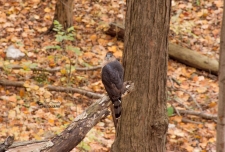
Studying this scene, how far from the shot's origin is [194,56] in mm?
9812

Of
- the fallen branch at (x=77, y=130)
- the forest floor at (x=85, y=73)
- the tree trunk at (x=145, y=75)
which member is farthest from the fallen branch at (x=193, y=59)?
the fallen branch at (x=77, y=130)

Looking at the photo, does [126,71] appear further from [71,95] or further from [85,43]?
[85,43]

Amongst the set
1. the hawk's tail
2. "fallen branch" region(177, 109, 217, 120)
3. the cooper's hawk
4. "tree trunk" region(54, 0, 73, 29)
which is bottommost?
"fallen branch" region(177, 109, 217, 120)

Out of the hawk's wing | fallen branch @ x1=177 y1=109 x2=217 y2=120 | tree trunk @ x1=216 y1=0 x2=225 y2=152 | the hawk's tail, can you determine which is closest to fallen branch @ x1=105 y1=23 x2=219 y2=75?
fallen branch @ x1=177 y1=109 x2=217 y2=120

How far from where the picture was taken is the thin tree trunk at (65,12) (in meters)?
9.88

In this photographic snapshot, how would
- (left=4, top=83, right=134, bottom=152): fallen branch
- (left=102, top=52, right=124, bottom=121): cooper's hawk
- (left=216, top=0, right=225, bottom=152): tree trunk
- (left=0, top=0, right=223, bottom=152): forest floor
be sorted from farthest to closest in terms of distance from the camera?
(left=0, top=0, right=223, bottom=152): forest floor
(left=216, top=0, right=225, bottom=152): tree trunk
(left=102, top=52, right=124, bottom=121): cooper's hawk
(left=4, top=83, right=134, bottom=152): fallen branch

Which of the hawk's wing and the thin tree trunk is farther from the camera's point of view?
the thin tree trunk

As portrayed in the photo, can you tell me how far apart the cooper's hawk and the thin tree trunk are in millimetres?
5074

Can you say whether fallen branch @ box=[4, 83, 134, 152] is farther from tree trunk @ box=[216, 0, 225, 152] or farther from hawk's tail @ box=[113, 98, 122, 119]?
tree trunk @ box=[216, 0, 225, 152]

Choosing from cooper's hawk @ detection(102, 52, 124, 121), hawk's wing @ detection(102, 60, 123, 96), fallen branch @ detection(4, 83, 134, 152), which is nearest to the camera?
fallen branch @ detection(4, 83, 134, 152)

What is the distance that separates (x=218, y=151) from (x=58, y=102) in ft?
10.6

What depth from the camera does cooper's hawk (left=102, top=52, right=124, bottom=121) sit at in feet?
15.1

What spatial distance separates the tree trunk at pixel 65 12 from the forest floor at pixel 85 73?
0.45m

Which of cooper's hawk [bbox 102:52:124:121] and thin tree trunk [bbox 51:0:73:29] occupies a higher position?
thin tree trunk [bbox 51:0:73:29]
